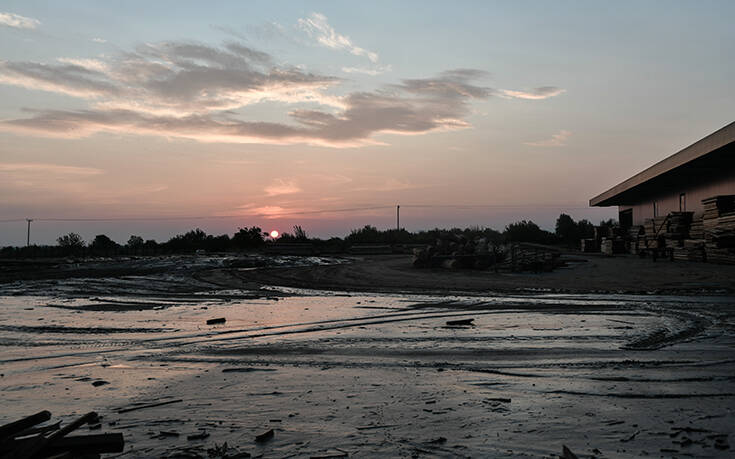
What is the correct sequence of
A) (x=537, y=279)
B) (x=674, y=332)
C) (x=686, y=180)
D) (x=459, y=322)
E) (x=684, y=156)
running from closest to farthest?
(x=674, y=332), (x=459, y=322), (x=537, y=279), (x=684, y=156), (x=686, y=180)

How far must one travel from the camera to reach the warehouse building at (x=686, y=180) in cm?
2103

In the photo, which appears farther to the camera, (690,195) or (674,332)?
(690,195)

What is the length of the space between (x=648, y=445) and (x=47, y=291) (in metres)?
17.9

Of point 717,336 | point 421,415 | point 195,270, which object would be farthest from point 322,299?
point 195,270

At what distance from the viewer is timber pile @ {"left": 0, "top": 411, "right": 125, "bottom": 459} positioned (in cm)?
333

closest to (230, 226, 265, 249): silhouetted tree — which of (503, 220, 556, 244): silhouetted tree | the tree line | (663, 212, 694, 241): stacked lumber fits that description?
the tree line

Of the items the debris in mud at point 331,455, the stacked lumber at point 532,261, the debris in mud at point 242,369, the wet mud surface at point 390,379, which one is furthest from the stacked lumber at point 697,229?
the debris in mud at point 331,455

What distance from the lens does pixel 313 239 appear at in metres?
61.1

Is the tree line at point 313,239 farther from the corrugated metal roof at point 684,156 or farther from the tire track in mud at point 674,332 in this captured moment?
the tire track in mud at point 674,332

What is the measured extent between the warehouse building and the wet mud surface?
1082 centimetres

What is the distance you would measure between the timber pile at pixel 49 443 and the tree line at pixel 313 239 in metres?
50.1

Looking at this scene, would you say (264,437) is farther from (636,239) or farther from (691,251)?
(636,239)

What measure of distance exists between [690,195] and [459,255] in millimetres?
12009

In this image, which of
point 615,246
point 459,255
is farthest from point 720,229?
point 615,246
